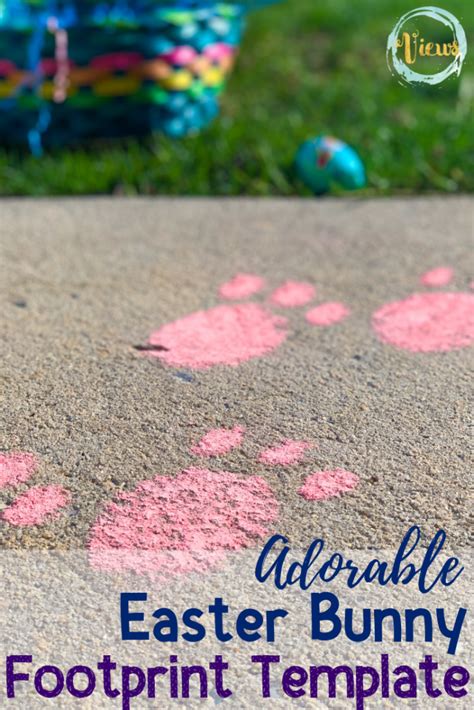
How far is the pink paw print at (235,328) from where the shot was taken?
2.57m

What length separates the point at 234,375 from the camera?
2.48 metres

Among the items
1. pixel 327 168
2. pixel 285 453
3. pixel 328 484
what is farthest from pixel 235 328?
pixel 327 168

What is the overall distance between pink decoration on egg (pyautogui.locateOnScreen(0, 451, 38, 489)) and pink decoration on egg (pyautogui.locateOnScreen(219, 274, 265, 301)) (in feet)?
3.14

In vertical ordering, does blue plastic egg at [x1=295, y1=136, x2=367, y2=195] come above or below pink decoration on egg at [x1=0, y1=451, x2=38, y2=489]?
above

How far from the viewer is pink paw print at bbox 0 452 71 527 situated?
76.5 inches

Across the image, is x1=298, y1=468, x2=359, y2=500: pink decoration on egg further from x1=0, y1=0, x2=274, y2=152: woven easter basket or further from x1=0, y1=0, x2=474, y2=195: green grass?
x1=0, y1=0, x2=274, y2=152: woven easter basket

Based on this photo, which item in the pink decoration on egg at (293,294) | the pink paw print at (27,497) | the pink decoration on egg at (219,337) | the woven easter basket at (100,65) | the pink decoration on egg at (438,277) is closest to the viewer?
the pink paw print at (27,497)

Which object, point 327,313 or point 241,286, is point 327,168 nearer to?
point 241,286

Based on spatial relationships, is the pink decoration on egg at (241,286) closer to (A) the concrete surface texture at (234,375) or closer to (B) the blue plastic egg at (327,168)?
(A) the concrete surface texture at (234,375)

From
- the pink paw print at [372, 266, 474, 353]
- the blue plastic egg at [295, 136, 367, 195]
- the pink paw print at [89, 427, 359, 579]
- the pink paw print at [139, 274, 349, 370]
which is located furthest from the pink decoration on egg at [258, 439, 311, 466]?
the blue plastic egg at [295, 136, 367, 195]

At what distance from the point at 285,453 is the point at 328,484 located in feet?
0.48

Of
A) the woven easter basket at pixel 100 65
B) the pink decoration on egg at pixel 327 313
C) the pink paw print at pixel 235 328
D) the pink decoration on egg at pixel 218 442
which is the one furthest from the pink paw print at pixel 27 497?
the woven easter basket at pixel 100 65

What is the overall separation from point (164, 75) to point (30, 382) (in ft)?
7.11

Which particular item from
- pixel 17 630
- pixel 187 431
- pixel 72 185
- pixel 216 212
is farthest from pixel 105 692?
pixel 72 185
